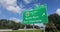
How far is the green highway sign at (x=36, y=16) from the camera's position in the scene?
54.3ft

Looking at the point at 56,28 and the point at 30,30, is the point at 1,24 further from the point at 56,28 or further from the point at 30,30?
the point at 56,28

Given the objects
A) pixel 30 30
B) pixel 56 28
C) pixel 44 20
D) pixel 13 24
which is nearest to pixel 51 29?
pixel 56 28

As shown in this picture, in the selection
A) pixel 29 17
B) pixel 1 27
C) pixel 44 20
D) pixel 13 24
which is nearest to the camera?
pixel 44 20

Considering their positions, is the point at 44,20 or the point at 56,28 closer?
the point at 44,20

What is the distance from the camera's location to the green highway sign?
16.5 m

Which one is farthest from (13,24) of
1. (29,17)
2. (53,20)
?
(29,17)

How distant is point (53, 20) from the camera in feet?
87.8

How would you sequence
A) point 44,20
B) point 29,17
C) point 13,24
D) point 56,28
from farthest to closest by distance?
point 13,24
point 56,28
point 29,17
point 44,20

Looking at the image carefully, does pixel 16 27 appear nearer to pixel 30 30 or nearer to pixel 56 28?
pixel 30 30

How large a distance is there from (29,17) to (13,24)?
32.2ft

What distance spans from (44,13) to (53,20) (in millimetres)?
10378

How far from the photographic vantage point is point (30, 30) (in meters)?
27.6

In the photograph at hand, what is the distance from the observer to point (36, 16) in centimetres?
1722

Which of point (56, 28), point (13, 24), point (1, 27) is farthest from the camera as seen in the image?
point (1, 27)
